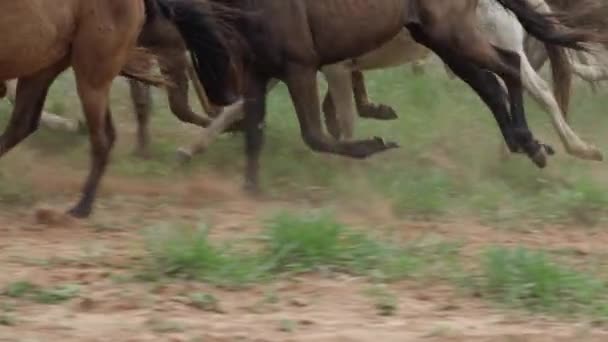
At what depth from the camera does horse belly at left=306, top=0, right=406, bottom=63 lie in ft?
29.9

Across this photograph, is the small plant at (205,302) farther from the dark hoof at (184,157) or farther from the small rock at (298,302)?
the dark hoof at (184,157)

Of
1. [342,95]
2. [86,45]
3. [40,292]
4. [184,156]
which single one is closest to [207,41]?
[86,45]

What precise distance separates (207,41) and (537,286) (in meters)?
3.14

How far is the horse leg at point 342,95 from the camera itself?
34.8 feet

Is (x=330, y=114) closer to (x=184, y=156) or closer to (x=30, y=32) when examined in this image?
(x=184, y=156)

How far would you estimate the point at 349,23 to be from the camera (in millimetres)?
9180

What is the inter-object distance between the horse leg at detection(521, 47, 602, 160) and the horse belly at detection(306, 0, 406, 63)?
1.62 meters

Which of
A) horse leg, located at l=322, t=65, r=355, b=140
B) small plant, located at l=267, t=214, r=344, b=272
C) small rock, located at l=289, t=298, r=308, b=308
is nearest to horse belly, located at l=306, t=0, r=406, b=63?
horse leg, located at l=322, t=65, r=355, b=140

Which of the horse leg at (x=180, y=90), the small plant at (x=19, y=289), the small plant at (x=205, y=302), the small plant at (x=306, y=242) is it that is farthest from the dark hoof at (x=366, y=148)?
the small plant at (x=19, y=289)

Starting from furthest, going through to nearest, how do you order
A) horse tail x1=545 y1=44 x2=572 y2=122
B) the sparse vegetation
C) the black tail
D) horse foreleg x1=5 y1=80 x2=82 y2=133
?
1. horse tail x1=545 y1=44 x2=572 y2=122
2. horse foreleg x1=5 y1=80 x2=82 y2=133
3. the black tail
4. the sparse vegetation

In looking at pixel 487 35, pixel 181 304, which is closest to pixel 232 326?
pixel 181 304

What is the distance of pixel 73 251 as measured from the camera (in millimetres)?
7090

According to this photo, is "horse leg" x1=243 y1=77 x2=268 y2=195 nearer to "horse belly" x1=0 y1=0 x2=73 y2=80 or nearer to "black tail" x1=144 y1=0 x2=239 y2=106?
"black tail" x1=144 y1=0 x2=239 y2=106

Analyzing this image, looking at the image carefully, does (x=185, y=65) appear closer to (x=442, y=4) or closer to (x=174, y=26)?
(x=174, y=26)
